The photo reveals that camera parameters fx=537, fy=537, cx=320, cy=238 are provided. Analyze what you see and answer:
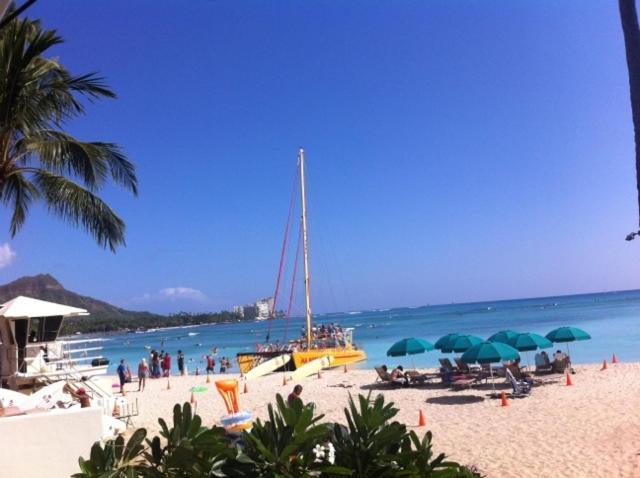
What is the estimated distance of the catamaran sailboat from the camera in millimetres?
24797

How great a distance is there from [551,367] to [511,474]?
11.1 meters

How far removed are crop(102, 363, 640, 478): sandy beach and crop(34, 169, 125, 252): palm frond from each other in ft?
A: 14.8

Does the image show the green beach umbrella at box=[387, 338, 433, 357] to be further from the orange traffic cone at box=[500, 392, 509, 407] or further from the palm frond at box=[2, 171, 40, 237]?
the palm frond at box=[2, 171, 40, 237]

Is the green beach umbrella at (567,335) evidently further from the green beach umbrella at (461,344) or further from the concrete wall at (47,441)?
the concrete wall at (47,441)

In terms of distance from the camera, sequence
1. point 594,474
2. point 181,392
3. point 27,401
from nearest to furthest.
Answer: point 594,474 < point 27,401 < point 181,392

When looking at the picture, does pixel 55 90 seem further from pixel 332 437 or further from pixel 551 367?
pixel 551 367

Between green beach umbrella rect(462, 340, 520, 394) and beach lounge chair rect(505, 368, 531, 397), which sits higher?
green beach umbrella rect(462, 340, 520, 394)

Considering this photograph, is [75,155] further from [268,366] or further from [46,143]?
[268,366]

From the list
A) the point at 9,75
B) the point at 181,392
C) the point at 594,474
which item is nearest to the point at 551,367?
the point at 594,474

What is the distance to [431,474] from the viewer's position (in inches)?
98.4

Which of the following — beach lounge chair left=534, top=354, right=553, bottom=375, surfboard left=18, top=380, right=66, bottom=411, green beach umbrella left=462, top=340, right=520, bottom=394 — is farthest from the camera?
beach lounge chair left=534, top=354, right=553, bottom=375

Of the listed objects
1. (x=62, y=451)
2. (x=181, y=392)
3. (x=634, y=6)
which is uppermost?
(x=634, y=6)

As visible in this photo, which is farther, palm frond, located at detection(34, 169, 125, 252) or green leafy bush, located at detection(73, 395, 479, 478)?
palm frond, located at detection(34, 169, 125, 252)

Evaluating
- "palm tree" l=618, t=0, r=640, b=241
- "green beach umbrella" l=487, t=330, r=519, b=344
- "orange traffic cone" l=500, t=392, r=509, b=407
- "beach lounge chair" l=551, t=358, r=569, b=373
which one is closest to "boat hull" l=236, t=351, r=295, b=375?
"green beach umbrella" l=487, t=330, r=519, b=344
